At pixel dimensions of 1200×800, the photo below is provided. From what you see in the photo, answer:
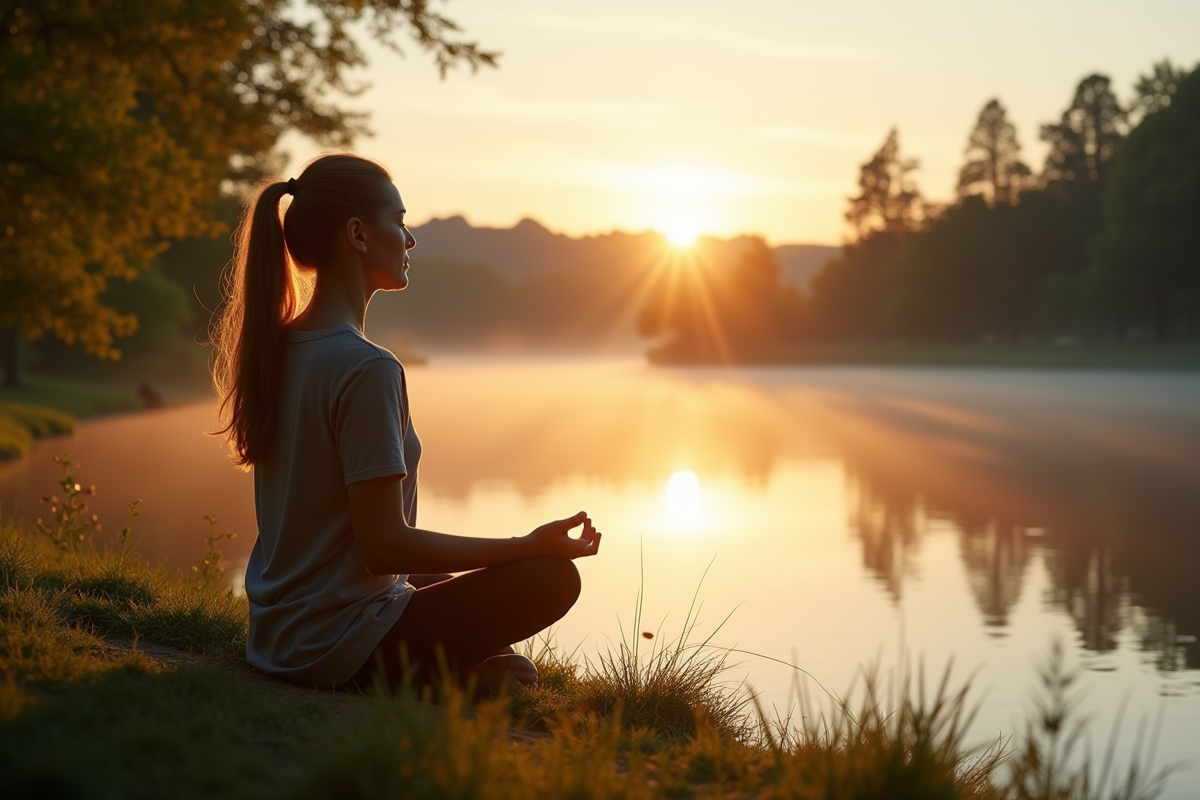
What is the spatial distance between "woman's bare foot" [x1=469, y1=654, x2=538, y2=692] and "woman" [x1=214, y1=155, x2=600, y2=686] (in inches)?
7.1

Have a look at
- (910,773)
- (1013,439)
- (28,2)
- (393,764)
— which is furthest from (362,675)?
(1013,439)

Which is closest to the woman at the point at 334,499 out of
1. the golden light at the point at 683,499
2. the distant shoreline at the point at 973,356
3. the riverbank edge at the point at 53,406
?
the golden light at the point at 683,499

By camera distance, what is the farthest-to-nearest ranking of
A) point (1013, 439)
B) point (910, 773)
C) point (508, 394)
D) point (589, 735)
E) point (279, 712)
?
point (508, 394), point (1013, 439), point (589, 735), point (279, 712), point (910, 773)

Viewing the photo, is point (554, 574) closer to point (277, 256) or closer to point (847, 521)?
point (277, 256)

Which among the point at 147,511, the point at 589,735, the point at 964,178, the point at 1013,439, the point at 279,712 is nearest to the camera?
the point at 279,712

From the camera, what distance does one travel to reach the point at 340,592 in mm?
3301

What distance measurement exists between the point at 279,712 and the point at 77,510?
3547mm

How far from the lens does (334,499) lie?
10.7ft

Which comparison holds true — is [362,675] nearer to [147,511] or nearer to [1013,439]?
[147,511]

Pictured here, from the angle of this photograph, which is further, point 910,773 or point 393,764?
point 910,773

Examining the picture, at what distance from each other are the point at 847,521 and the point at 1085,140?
63039 millimetres

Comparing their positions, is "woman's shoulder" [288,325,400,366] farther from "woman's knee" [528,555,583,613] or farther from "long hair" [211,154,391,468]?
"woman's knee" [528,555,583,613]

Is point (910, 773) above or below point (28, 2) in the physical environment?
below

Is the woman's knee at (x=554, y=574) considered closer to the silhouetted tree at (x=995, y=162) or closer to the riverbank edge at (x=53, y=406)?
the riverbank edge at (x=53, y=406)
